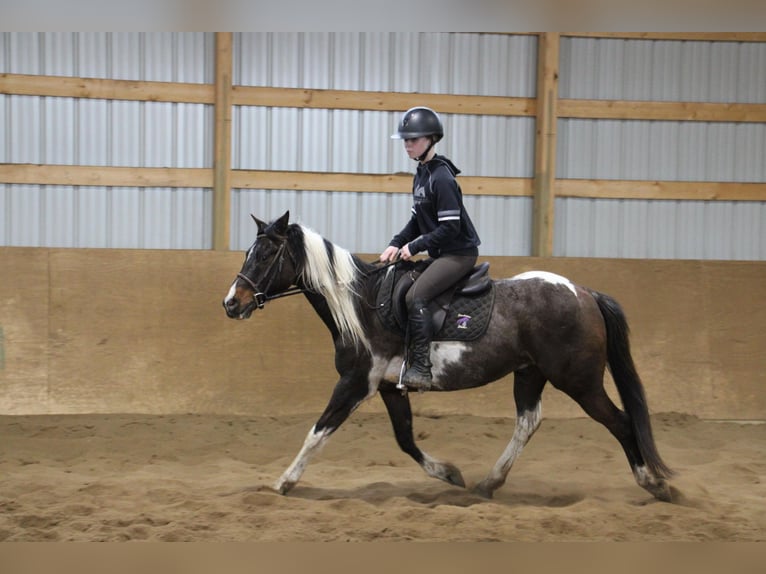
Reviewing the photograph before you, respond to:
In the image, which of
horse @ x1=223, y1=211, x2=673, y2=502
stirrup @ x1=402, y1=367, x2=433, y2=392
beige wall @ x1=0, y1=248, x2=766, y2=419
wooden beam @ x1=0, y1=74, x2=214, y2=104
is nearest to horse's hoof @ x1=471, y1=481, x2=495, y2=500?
horse @ x1=223, y1=211, x2=673, y2=502

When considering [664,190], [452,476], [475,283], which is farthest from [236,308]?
[664,190]

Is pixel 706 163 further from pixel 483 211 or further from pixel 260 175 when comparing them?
pixel 260 175

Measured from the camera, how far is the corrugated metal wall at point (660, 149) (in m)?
8.45

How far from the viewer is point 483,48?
838cm

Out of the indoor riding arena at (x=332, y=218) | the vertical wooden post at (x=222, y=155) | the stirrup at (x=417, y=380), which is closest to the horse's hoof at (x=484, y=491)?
the indoor riding arena at (x=332, y=218)

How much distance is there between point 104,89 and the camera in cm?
795

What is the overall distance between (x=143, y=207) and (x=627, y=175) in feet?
16.2

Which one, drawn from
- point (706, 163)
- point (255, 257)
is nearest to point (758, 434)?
point (706, 163)

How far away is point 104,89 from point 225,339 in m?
2.75

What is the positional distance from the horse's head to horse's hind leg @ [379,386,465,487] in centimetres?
97

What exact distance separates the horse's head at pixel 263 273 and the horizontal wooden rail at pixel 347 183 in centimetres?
316

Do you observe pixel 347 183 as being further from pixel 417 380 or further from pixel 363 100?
pixel 417 380

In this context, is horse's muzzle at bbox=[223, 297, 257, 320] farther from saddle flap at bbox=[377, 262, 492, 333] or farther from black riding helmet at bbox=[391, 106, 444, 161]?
black riding helmet at bbox=[391, 106, 444, 161]

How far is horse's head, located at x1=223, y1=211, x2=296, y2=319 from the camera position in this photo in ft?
16.4
